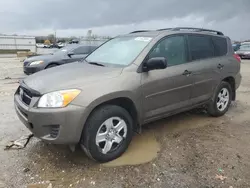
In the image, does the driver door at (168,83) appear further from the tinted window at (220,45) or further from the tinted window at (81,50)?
the tinted window at (81,50)

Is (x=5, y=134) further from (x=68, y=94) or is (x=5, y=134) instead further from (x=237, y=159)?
(x=237, y=159)

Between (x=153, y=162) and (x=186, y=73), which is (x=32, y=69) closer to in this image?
(x=186, y=73)

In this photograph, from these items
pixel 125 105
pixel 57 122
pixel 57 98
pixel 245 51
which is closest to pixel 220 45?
pixel 125 105

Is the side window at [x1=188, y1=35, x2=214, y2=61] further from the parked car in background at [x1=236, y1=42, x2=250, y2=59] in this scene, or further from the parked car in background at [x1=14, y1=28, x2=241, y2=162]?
the parked car in background at [x1=236, y1=42, x2=250, y2=59]

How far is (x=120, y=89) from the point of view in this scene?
3188mm

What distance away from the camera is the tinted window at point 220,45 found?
493 centimetres

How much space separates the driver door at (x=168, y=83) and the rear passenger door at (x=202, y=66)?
17 centimetres

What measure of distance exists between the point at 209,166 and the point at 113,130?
135cm

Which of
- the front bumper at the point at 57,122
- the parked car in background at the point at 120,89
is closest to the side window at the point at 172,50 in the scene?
the parked car in background at the point at 120,89

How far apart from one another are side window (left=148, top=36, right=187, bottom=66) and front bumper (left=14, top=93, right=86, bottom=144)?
1525mm

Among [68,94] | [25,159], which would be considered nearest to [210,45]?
[68,94]

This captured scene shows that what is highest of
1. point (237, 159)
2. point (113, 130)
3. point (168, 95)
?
point (168, 95)

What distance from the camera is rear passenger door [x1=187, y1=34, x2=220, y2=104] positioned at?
431cm

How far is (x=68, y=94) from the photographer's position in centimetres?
289
